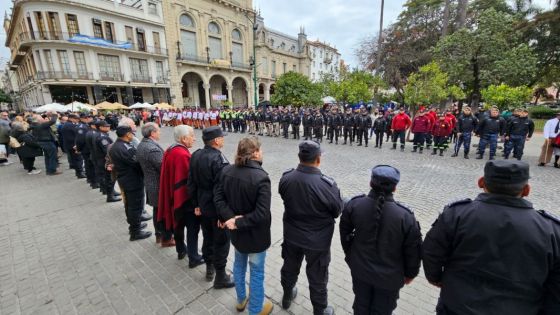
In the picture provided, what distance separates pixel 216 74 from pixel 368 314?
41741 mm

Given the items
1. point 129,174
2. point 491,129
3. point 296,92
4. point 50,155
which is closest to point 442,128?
point 491,129

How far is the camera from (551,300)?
1.54 m

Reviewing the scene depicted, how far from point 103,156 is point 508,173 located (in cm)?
677

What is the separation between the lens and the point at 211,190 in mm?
2912

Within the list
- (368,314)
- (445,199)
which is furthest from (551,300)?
(445,199)

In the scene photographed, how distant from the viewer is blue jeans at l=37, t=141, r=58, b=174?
8.15 m

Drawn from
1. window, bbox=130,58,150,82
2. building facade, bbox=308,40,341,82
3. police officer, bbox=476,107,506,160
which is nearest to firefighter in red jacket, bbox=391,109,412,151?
police officer, bbox=476,107,506,160

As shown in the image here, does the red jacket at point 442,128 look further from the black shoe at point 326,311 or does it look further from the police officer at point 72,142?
the police officer at point 72,142

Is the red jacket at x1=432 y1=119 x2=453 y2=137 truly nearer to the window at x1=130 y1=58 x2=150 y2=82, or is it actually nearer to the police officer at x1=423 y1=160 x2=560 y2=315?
the police officer at x1=423 y1=160 x2=560 y2=315

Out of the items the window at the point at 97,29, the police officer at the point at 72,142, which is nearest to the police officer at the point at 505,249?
the police officer at the point at 72,142

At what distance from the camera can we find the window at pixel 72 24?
26.5m

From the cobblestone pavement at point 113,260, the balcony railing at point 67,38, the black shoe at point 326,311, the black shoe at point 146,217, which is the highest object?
the balcony railing at point 67,38

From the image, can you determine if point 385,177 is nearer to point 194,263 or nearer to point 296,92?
point 194,263

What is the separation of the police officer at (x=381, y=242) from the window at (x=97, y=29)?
36.4 metres
